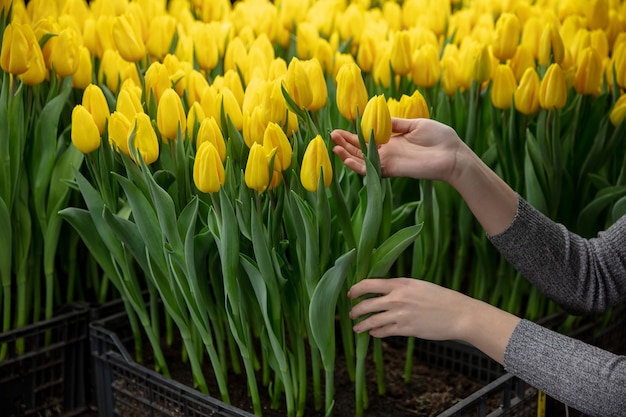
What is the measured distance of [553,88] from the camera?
1.50 meters

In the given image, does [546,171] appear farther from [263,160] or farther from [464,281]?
[263,160]

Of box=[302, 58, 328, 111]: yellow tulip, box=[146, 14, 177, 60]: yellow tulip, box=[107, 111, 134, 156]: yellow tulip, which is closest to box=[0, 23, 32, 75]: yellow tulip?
box=[107, 111, 134, 156]: yellow tulip

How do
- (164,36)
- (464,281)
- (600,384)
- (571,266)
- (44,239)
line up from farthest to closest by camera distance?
(464,281) → (164,36) → (44,239) → (571,266) → (600,384)

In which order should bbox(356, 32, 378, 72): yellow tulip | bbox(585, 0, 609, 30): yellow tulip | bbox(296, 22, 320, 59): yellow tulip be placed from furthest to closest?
bbox(585, 0, 609, 30): yellow tulip, bbox(296, 22, 320, 59): yellow tulip, bbox(356, 32, 378, 72): yellow tulip

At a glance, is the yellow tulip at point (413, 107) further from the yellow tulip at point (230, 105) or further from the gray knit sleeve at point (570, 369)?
the gray knit sleeve at point (570, 369)

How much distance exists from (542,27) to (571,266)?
2.17 feet

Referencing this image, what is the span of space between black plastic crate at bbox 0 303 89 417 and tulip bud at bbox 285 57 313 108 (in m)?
0.63

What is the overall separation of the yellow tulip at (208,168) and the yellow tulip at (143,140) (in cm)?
11

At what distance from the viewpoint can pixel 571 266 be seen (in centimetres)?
140

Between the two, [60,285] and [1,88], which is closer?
[1,88]

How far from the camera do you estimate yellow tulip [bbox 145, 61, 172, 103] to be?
1414 millimetres

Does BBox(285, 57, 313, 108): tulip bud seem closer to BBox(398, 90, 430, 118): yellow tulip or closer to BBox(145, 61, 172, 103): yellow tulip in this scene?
BBox(398, 90, 430, 118): yellow tulip

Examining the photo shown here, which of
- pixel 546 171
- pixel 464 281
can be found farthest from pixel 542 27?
pixel 464 281

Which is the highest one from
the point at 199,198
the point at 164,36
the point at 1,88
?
the point at 164,36
